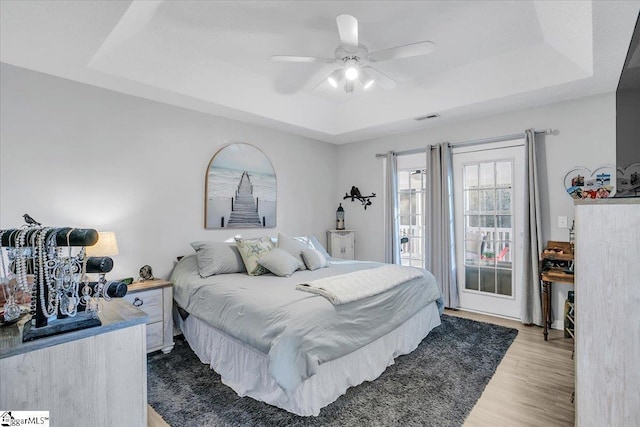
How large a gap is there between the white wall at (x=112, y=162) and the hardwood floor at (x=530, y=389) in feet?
5.73

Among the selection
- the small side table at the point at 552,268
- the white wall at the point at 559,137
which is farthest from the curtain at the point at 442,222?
the small side table at the point at 552,268

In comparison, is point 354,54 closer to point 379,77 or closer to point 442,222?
point 379,77

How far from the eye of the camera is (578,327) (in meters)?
1.57

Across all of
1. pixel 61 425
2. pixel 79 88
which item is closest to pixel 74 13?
pixel 79 88

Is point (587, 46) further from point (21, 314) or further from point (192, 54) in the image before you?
point (21, 314)

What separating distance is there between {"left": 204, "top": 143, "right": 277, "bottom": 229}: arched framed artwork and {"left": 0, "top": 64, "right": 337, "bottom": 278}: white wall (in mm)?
99

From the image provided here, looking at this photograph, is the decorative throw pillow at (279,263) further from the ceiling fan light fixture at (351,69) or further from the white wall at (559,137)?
the white wall at (559,137)

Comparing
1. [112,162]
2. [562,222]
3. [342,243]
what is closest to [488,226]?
[562,222]

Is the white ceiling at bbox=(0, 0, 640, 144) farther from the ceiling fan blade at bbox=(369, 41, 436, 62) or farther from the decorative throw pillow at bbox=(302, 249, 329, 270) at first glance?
the decorative throw pillow at bbox=(302, 249, 329, 270)

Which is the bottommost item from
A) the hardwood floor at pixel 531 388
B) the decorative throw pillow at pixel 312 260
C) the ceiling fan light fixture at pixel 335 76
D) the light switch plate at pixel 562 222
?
the hardwood floor at pixel 531 388

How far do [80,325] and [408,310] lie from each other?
2.44m

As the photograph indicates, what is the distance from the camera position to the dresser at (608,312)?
143 centimetres

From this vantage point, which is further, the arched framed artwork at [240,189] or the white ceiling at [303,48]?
the arched framed artwork at [240,189]

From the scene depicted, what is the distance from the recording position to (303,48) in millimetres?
3021
